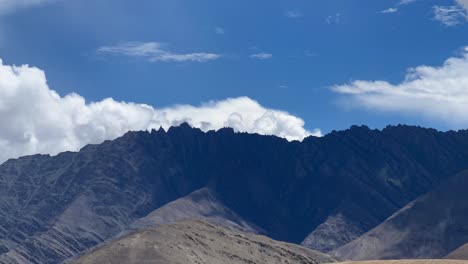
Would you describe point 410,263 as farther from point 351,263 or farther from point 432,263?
point 351,263

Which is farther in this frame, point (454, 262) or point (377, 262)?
point (377, 262)

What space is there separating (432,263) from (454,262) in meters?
5.21

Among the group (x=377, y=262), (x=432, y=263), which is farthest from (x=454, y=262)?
(x=377, y=262)

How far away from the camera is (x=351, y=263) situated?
645 feet

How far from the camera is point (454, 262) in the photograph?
178375mm

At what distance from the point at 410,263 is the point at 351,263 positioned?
60.4 feet

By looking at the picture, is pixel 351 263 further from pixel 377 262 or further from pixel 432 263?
pixel 432 263

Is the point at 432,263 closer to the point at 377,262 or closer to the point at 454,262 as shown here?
the point at 454,262

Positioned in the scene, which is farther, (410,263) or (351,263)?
(351,263)

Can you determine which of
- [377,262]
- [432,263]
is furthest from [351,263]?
[432,263]

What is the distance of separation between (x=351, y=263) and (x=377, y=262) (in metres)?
7.33

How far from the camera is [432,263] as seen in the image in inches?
6969

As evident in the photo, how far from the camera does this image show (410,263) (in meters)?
182

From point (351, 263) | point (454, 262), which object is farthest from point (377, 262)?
point (454, 262)
